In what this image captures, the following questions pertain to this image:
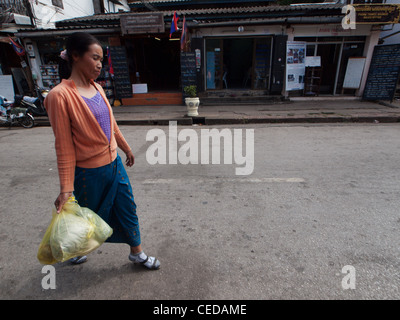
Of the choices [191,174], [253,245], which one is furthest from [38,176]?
[253,245]

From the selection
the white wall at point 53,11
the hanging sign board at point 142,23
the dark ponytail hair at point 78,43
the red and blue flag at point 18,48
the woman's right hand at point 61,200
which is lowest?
the woman's right hand at point 61,200

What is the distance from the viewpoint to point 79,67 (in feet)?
5.02

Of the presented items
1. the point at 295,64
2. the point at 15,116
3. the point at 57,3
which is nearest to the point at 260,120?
the point at 295,64

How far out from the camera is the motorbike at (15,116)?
25.2 feet

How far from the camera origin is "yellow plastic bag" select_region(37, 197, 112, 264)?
1452 mm

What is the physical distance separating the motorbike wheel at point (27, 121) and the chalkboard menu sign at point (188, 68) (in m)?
5.81

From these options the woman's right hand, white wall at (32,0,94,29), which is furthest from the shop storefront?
the woman's right hand

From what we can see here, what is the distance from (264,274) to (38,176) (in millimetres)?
3783

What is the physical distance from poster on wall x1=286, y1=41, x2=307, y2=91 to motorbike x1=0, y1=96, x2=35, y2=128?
987 centimetres

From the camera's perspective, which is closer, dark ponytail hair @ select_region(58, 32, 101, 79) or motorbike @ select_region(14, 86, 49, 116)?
dark ponytail hair @ select_region(58, 32, 101, 79)

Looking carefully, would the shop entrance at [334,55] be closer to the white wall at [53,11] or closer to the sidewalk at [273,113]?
the sidewalk at [273,113]

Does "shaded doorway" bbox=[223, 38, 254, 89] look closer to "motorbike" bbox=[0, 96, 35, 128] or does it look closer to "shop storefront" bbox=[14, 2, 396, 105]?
"shop storefront" bbox=[14, 2, 396, 105]

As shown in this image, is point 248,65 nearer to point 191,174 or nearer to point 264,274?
point 191,174

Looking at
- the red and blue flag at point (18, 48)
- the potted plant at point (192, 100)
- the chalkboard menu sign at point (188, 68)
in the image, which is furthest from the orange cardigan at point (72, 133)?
the red and blue flag at point (18, 48)
